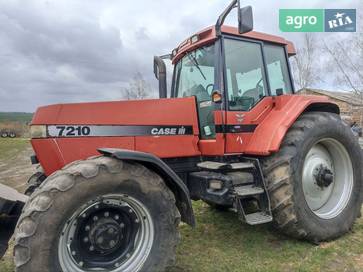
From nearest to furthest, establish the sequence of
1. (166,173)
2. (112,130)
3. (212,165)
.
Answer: (166,173) < (112,130) < (212,165)

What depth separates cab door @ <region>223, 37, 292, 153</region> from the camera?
448 cm

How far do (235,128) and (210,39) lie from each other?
1.10 m

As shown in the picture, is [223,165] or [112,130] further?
[223,165]

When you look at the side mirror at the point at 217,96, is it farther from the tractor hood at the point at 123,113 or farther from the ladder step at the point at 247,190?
the ladder step at the point at 247,190

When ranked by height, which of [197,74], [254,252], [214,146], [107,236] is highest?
[197,74]

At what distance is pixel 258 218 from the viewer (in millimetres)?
4145

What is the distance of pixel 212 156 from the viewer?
4.46 m

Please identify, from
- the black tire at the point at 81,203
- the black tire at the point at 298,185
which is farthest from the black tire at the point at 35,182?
the black tire at the point at 298,185

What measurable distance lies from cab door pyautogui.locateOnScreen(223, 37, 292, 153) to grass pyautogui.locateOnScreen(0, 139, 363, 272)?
3.69 ft

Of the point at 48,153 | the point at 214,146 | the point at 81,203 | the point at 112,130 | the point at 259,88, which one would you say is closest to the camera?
the point at 81,203

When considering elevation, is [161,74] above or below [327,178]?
above

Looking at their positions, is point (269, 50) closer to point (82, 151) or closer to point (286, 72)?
point (286, 72)

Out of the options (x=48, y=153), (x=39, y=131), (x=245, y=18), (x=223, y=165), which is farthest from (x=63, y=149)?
(x=245, y=18)

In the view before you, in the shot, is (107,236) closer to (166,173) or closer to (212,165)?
(166,173)
